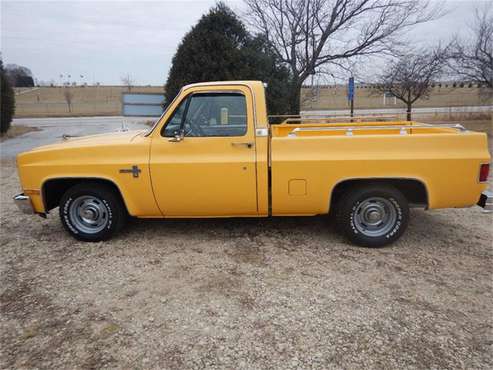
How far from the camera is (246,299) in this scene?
332cm

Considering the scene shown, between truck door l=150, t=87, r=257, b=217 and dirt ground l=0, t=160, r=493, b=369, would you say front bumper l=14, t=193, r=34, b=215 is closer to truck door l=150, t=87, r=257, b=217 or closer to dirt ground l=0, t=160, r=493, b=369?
dirt ground l=0, t=160, r=493, b=369

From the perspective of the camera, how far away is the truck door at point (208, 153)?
164 inches

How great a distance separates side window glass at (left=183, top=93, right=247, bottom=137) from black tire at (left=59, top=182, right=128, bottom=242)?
126 cm

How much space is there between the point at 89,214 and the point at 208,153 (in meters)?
1.70

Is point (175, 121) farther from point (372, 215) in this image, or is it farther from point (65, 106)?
point (65, 106)

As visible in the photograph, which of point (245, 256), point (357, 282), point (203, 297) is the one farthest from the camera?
point (245, 256)

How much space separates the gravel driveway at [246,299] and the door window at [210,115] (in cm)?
136

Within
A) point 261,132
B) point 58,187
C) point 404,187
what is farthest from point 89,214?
point 404,187

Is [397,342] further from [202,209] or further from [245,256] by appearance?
[202,209]

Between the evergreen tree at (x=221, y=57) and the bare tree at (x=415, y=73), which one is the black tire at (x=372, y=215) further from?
the bare tree at (x=415, y=73)

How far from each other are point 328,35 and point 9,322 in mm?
13144

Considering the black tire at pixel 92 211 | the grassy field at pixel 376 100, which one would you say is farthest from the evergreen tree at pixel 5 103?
the black tire at pixel 92 211

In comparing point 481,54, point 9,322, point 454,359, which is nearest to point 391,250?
point 454,359

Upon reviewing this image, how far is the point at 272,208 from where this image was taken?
4.29 meters
